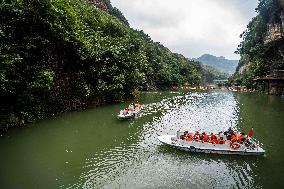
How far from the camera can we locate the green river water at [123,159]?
18.1 metres

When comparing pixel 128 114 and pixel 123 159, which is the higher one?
pixel 128 114

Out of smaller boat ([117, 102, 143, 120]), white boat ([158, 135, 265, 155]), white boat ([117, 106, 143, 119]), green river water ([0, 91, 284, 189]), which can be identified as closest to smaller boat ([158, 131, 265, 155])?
white boat ([158, 135, 265, 155])

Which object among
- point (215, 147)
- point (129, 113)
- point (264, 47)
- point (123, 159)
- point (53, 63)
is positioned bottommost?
point (123, 159)

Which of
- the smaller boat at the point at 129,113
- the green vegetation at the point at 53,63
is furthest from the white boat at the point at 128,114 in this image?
the green vegetation at the point at 53,63

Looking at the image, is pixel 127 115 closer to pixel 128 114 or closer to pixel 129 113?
pixel 128 114

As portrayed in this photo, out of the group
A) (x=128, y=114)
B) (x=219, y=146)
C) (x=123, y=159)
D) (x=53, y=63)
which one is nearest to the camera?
(x=123, y=159)

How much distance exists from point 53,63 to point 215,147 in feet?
79.2

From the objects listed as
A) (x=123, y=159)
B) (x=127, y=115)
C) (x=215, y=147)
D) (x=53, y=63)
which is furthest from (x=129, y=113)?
(x=215, y=147)

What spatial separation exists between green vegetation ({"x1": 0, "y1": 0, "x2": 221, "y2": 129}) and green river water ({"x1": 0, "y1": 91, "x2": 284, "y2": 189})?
3299mm

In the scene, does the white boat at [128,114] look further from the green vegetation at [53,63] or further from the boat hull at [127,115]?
the green vegetation at [53,63]

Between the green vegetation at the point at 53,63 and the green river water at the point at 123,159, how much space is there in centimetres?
330

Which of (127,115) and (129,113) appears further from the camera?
(129,113)

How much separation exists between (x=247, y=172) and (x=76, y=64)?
3053 cm

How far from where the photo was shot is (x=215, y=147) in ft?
74.2
